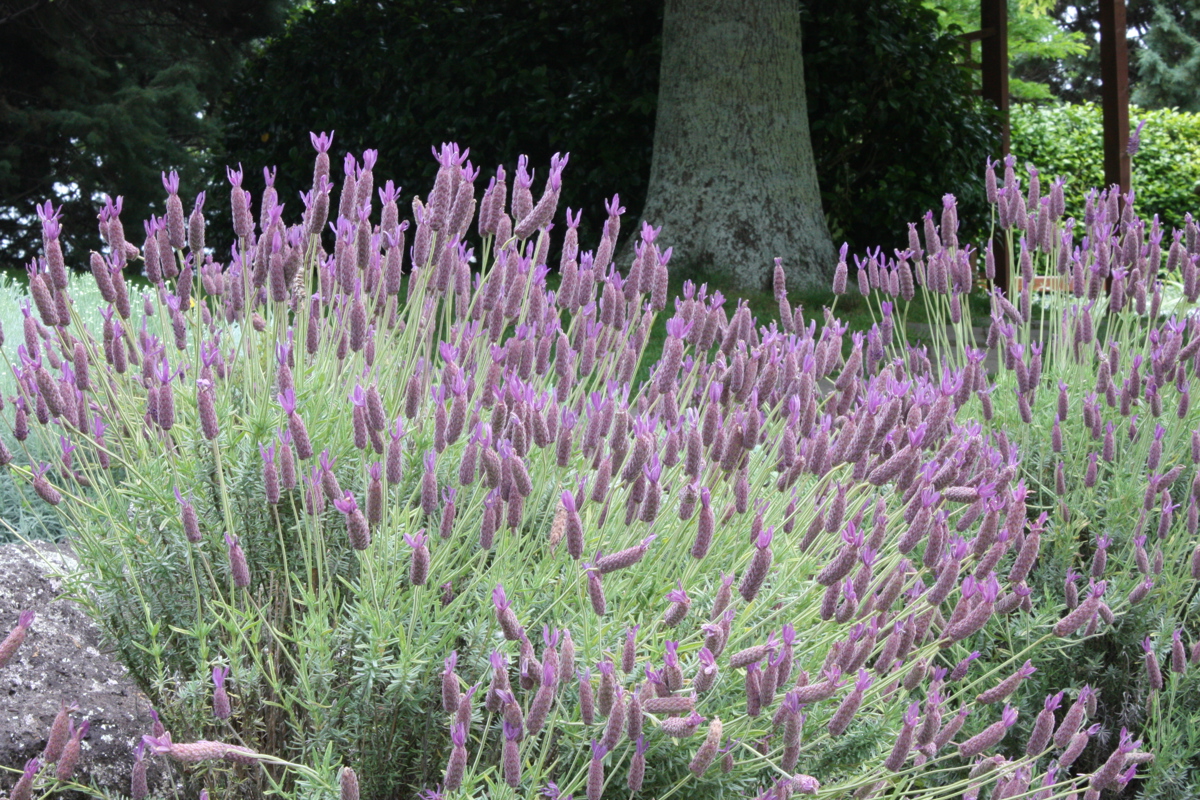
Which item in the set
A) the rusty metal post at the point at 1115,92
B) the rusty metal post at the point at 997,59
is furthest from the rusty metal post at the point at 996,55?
the rusty metal post at the point at 1115,92

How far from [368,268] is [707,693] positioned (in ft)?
3.56

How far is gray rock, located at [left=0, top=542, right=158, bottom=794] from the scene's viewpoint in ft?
6.88

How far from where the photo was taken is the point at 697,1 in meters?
7.04

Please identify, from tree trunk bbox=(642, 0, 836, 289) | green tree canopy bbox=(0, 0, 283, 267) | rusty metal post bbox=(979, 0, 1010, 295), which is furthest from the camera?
green tree canopy bbox=(0, 0, 283, 267)

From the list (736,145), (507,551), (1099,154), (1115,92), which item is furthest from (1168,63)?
(507,551)

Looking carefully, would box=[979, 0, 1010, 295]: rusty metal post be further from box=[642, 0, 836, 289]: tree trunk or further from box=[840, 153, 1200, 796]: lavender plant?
box=[840, 153, 1200, 796]: lavender plant

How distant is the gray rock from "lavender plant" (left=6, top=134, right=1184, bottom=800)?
25cm

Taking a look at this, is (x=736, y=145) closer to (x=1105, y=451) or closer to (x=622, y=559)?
(x=1105, y=451)

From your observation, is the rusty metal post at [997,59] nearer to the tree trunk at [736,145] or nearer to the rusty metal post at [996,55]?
the rusty metal post at [996,55]

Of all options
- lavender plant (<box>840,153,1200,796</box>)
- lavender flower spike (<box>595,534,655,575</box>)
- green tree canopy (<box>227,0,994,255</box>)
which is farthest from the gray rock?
green tree canopy (<box>227,0,994,255</box>)

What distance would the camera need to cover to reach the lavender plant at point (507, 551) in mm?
1528

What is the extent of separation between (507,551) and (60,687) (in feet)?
3.94


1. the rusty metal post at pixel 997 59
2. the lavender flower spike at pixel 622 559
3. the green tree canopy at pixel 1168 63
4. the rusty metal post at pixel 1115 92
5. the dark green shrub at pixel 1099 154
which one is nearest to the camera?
the lavender flower spike at pixel 622 559

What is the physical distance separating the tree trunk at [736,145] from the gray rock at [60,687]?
513cm
